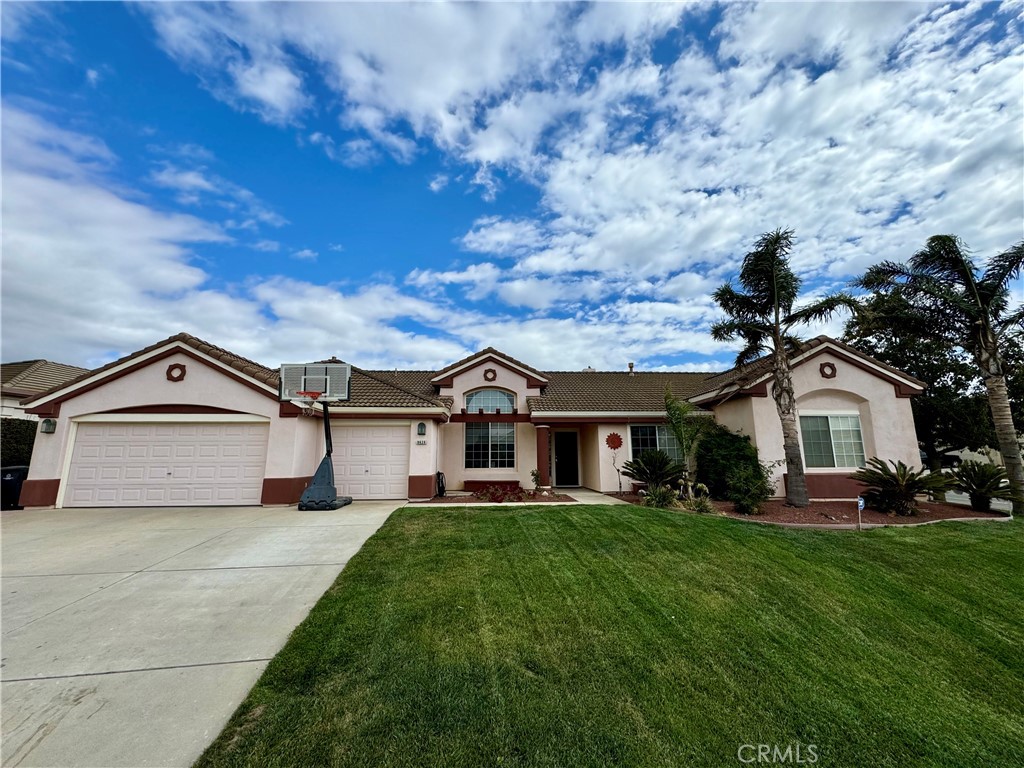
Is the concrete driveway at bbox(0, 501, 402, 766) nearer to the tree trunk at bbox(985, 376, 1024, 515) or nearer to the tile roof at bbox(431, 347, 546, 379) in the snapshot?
the tile roof at bbox(431, 347, 546, 379)

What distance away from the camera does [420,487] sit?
12.5 meters

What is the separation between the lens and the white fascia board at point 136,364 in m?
11.0

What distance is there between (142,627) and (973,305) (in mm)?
19527

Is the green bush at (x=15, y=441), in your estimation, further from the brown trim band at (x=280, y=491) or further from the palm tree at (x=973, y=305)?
the palm tree at (x=973, y=305)

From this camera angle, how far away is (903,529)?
875cm

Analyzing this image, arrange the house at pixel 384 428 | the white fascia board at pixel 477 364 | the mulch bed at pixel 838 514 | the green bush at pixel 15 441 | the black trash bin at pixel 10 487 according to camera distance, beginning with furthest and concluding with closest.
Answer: the white fascia board at pixel 477 364 → the green bush at pixel 15 441 → the house at pixel 384 428 → the black trash bin at pixel 10 487 → the mulch bed at pixel 838 514

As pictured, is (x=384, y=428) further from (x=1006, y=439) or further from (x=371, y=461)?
(x=1006, y=439)

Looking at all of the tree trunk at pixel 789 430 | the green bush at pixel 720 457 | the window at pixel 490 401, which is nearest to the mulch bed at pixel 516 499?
the window at pixel 490 401

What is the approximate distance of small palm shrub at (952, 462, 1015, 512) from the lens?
1126 cm

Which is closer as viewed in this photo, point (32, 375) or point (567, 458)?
point (567, 458)

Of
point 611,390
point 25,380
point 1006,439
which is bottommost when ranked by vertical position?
point 1006,439

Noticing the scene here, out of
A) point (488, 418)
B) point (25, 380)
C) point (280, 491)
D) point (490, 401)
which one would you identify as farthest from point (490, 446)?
point (25, 380)

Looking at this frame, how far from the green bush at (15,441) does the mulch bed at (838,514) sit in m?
19.3

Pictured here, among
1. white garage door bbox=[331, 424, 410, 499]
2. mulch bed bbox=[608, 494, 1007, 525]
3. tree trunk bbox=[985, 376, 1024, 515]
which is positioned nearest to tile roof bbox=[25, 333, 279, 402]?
white garage door bbox=[331, 424, 410, 499]
